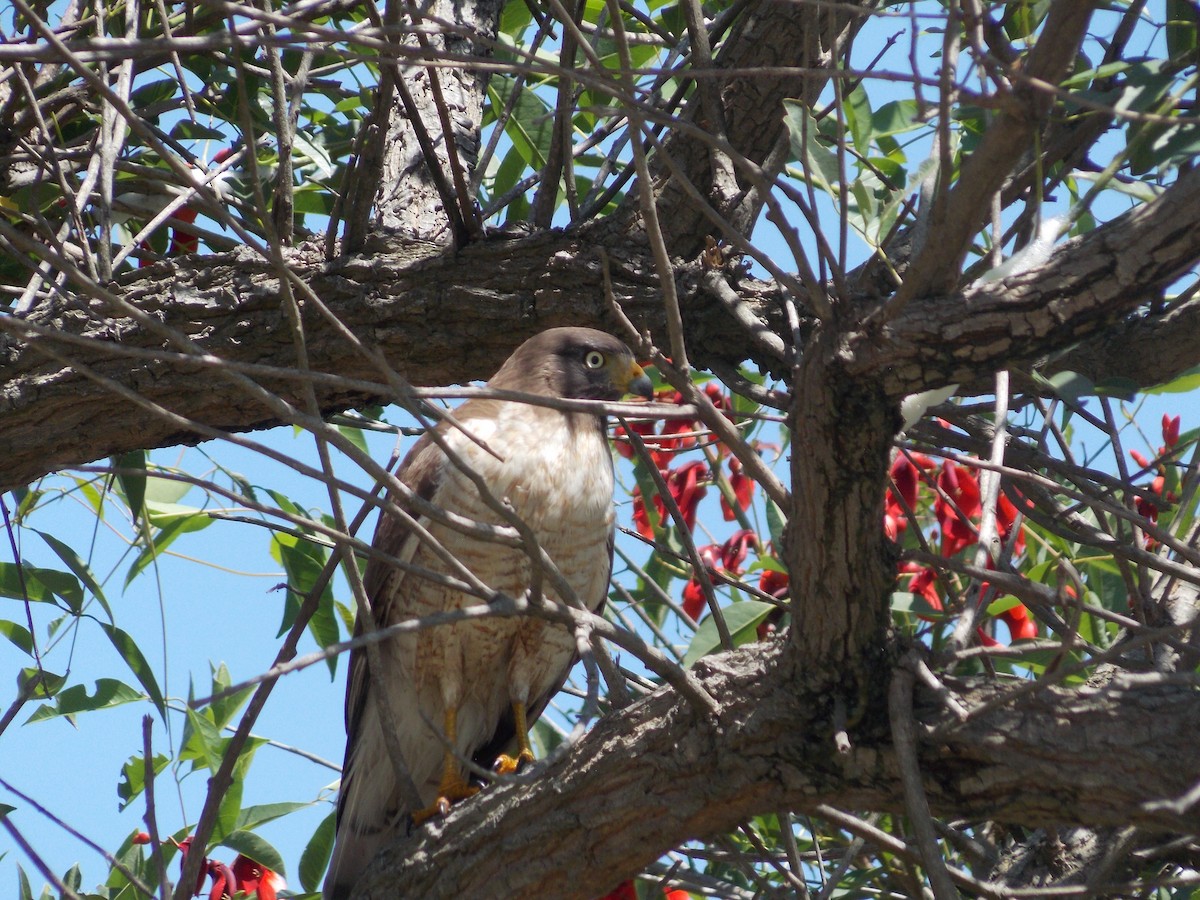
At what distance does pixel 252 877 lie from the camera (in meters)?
3.49

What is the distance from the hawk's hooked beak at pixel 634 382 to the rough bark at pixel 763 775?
1.49 metres

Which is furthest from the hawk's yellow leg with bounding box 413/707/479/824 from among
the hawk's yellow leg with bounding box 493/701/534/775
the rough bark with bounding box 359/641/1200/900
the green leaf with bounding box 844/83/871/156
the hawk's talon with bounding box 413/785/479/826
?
the green leaf with bounding box 844/83/871/156

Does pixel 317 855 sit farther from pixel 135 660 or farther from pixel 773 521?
pixel 773 521

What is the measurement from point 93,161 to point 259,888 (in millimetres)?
1914

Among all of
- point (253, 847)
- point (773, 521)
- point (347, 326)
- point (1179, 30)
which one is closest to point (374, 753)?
point (253, 847)

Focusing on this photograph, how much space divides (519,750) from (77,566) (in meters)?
1.40

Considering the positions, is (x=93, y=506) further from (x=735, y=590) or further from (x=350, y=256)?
(x=735, y=590)

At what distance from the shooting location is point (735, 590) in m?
4.20

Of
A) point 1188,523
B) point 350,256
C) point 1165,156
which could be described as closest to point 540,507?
point 350,256

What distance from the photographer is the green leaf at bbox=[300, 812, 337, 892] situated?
3771mm

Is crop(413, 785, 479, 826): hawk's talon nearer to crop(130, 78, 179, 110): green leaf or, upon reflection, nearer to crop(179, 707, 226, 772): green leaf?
crop(179, 707, 226, 772): green leaf

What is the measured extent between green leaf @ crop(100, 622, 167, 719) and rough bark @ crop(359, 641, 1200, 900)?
3.01 feet

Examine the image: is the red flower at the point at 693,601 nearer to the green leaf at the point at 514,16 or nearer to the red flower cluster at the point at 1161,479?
the red flower cluster at the point at 1161,479

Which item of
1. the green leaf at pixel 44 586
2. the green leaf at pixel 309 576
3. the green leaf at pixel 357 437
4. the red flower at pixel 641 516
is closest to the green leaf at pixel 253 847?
the green leaf at pixel 309 576
